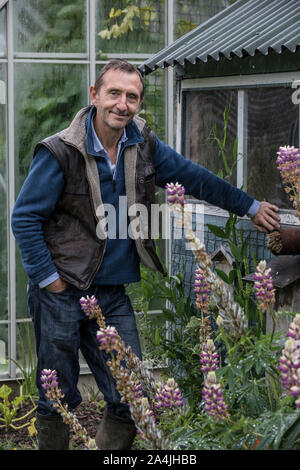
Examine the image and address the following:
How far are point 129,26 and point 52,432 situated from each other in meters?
2.87

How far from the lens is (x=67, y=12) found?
5.34 m

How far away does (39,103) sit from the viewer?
541cm

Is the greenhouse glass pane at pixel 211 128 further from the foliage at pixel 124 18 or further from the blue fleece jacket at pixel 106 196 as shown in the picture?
the foliage at pixel 124 18

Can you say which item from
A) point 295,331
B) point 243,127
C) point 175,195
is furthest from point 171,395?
point 243,127

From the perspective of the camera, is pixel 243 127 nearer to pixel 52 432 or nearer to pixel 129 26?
pixel 129 26

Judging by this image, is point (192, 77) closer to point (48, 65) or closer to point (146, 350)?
point (48, 65)

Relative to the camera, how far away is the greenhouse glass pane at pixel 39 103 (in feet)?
17.6

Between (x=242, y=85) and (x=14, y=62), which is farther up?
(x=14, y=62)

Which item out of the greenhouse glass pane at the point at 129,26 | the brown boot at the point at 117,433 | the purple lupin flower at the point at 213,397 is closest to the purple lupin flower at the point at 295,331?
the purple lupin flower at the point at 213,397

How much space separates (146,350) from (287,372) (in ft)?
10.1

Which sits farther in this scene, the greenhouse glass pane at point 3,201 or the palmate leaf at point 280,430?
the greenhouse glass pane at point 3,201

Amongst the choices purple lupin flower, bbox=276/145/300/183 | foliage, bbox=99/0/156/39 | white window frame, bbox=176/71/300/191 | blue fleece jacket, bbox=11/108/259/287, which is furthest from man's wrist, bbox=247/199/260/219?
foliage, bbox=99/0/156/39

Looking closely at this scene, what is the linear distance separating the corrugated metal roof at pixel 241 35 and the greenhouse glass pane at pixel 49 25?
0.75 meters
